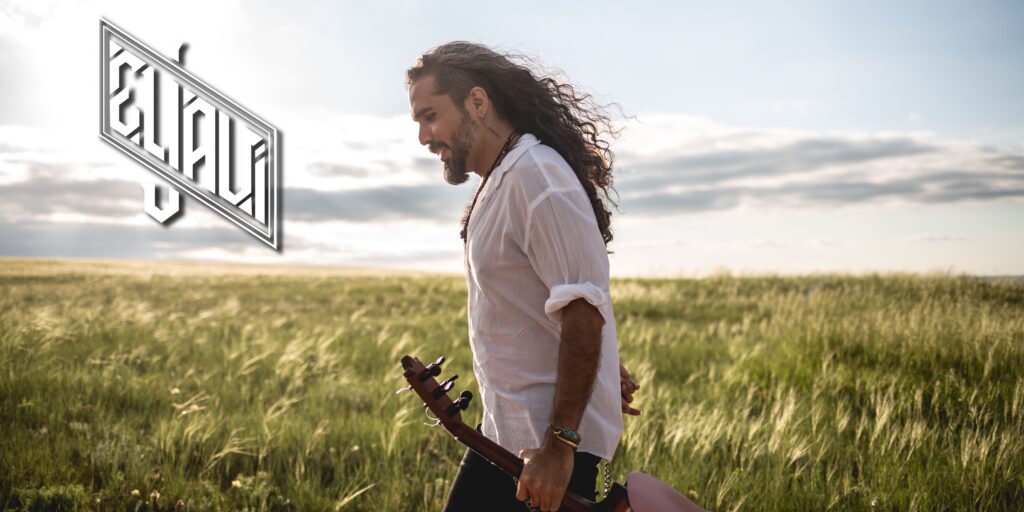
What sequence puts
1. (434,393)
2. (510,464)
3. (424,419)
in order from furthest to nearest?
(424,419)
(434,393)
(510,464)

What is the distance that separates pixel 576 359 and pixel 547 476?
35cm

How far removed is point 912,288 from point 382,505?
47.5ft

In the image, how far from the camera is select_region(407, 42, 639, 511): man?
6.49ft

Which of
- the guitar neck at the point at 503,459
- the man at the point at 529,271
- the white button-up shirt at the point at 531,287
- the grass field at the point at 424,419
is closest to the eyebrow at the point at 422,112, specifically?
the man at the point at 529,271

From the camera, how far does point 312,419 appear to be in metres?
5.74

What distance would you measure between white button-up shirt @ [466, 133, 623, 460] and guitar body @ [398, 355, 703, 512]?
10 centimetres

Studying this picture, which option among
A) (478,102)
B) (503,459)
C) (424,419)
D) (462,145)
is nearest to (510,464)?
(503,459)

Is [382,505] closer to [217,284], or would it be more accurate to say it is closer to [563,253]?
[563,253]

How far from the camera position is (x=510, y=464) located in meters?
2.08

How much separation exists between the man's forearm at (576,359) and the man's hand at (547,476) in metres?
0.08

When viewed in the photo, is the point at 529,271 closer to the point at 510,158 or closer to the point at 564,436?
the point at 510,158

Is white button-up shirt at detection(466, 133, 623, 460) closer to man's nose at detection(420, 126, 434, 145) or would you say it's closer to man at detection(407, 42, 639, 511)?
man at detection(407, 42, 639, 511)

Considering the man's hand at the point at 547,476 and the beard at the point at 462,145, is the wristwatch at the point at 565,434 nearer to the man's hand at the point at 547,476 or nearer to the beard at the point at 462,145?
the man's hand at the point at 547,476

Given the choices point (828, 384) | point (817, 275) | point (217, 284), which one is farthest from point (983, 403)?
point (217, 284)
